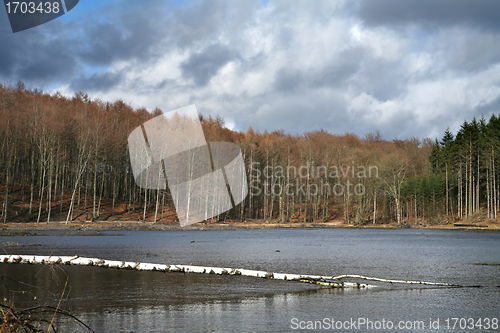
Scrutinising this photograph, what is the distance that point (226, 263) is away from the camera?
1833 centimetres

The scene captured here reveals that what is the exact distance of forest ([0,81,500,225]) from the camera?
51938 mm

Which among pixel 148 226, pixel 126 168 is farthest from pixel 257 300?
pixel 126 168

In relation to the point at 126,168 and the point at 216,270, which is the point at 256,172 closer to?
the point at 126,168

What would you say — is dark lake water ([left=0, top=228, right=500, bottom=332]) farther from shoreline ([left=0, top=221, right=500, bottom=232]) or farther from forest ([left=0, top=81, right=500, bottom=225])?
forest ([left=0, top=81, right=500, bottom=225])

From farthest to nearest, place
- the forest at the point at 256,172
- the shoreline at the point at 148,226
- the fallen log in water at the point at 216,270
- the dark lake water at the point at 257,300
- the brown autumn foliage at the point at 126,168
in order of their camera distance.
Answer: the forest at the point at 256,172 < the brown autumn foliage at the point at 126,168 < the shoreline at the point at 148,226 < the fallen log in water at the point at 216,270 < the dark lake water at the point at 257,300

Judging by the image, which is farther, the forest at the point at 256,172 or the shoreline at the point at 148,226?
the forest at the point at 256,172

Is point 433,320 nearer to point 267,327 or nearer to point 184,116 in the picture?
point 267,327

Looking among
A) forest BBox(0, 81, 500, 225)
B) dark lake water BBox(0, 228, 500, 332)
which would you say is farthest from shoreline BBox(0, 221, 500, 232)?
dark lake water BBox(0, 228, 500, 332)

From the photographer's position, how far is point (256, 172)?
69875 mm

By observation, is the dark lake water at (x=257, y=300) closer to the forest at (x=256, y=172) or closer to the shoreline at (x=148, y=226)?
the shoreline at (x=148, y=226)

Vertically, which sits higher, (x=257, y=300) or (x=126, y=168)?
(x=126, y=168)

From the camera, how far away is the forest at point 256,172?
51.9 m

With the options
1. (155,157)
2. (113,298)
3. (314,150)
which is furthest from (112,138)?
(113,298)

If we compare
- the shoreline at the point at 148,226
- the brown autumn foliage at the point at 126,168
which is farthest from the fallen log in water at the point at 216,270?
the brown autumn foliage at the point at 126,168
